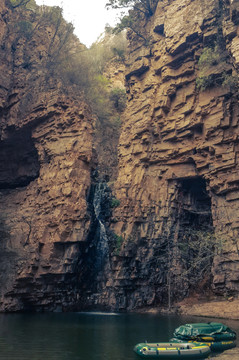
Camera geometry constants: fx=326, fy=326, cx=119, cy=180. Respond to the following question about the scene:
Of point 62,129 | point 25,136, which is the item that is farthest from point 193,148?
point 25,136

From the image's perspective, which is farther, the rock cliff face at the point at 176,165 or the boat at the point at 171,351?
the rock cliff face at the point at 176,165

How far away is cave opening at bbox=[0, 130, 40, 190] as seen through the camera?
96.4 feet

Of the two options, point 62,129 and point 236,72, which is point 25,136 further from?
point 236,72

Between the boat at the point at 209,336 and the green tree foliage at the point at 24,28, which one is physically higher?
the green tree foliage at the point at 24,28

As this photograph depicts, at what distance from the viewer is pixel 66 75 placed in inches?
1384

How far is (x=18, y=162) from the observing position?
30.8m

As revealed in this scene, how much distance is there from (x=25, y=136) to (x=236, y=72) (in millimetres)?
17975

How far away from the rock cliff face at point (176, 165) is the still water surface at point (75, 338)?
8101 millimetres

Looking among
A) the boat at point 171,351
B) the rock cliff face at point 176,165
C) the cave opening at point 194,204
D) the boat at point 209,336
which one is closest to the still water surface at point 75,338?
the boat at point 171,351

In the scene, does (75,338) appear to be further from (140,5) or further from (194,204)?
(140,5)

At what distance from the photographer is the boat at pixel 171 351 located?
10.1 meters

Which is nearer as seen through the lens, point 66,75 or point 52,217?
point 52,217

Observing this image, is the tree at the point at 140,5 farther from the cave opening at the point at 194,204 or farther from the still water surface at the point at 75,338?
the still water surface at the point at 75,338

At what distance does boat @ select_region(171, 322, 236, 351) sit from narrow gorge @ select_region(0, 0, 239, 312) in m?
9.34
